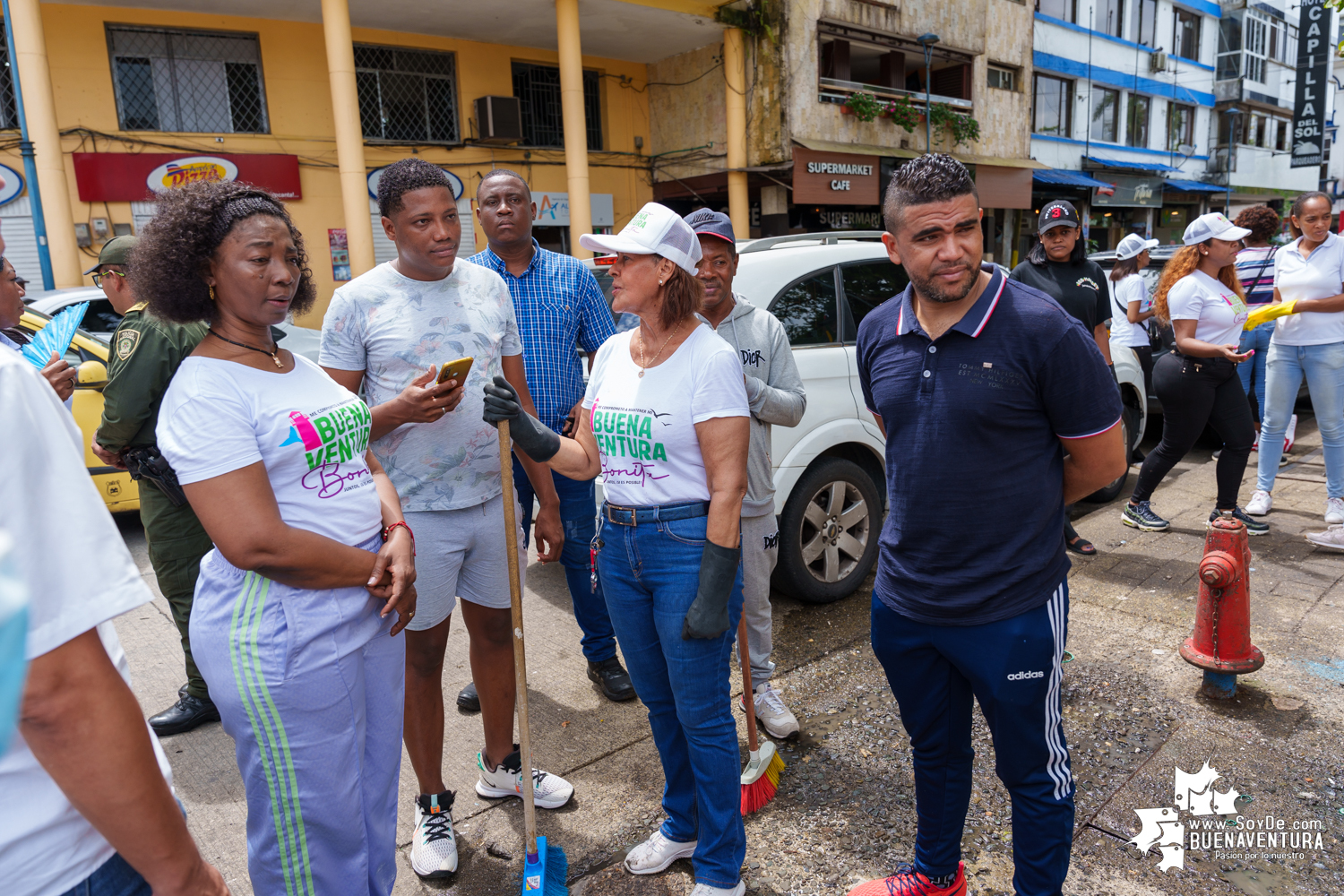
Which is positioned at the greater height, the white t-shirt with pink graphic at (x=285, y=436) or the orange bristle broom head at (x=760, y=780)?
the white t-shirt with pink graphic at (x=285, y=436)

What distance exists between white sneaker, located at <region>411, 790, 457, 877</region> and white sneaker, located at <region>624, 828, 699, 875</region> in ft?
1.88

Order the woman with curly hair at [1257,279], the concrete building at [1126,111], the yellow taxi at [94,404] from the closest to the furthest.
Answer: the yellow taxi at [94,404] → the woman with curly hair at [1257,279] → the concrete building at [1126,111]

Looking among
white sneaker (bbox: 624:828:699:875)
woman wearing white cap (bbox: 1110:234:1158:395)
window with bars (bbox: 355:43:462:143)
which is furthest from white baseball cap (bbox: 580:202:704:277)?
window with bars (bbox: 355:43:462:143)

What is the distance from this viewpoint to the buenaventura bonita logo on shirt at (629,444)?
2.26 metres

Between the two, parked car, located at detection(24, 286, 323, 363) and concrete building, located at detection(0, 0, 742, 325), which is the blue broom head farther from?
concrete building, located at detection(0, 0, 742, 325)

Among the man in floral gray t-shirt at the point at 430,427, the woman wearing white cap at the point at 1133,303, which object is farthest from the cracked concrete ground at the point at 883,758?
the woman wearing white cap at the point at 1133,303

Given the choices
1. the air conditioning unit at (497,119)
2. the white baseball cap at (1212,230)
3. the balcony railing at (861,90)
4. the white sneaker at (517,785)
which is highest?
the balcony railing at (861,90)

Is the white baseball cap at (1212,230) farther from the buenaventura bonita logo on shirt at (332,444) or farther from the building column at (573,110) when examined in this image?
the building column at (573,110)

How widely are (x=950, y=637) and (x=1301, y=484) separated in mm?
6035

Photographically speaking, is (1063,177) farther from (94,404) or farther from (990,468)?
(990,468)

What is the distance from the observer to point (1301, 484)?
6.41 meters

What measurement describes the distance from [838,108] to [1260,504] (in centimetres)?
1251

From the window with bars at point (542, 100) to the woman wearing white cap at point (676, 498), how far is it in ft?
45.3

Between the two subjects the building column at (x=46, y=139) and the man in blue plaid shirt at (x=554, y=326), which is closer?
the man in blue plaid shirt at (x=554, y=326)
